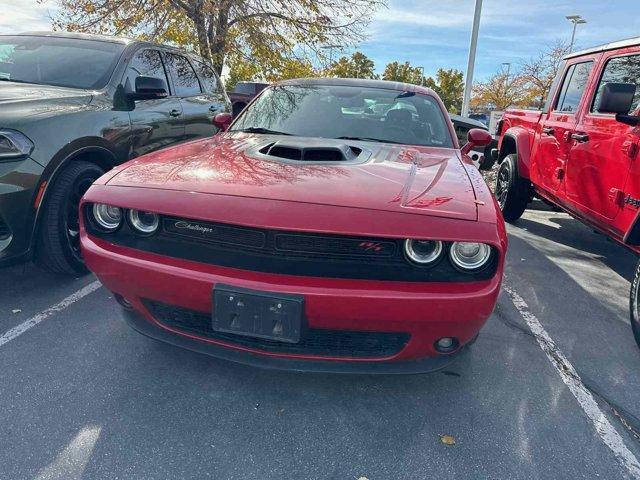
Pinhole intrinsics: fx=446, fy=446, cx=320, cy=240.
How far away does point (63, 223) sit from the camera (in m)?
Result: 3.20

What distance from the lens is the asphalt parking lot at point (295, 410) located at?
1872mm

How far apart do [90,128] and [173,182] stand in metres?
1.69

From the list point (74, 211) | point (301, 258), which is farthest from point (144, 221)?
point (74, 211)

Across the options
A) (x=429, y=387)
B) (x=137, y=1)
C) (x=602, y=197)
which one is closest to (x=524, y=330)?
(x=429, y=387)

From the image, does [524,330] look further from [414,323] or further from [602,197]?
[414,323]

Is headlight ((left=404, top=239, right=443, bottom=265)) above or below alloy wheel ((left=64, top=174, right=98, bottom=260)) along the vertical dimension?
above

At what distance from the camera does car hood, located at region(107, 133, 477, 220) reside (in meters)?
1.93

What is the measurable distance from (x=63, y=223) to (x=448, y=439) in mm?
2885

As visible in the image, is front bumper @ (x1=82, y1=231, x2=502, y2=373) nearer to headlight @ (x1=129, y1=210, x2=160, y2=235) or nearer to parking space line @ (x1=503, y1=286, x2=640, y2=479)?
headlight @ (x1=129, y1=210, x2=160, y2=235)

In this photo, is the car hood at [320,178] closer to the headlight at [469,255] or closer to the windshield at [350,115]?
the headlight at [469,255]

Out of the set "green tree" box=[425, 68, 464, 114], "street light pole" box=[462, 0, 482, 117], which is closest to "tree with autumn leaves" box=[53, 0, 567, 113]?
"street light pole" box=[462, 0, 482, 117]

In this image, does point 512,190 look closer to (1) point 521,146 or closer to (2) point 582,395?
(1) point 521,146

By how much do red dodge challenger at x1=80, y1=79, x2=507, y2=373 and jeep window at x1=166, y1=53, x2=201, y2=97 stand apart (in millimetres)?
2838

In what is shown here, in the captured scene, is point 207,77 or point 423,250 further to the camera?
point 207,77
